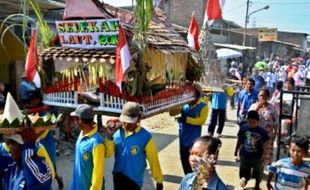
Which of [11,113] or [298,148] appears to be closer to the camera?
[11,113]

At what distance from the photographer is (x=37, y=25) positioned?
5363 mm

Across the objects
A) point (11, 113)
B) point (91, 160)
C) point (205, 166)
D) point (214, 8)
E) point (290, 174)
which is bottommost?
point (290, 174)

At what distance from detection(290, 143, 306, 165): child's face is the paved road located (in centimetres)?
219

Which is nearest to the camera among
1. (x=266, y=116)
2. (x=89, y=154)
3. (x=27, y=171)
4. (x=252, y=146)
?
(x=27, y=171)

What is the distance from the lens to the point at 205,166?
239cm

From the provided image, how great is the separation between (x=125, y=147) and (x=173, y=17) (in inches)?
1171

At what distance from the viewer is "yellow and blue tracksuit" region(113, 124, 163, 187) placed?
12.3 feet

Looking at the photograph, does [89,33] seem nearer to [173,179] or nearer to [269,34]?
[173,179]

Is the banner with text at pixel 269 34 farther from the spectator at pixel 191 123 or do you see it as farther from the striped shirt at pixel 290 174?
→ the striped shirt at pixel 290 174

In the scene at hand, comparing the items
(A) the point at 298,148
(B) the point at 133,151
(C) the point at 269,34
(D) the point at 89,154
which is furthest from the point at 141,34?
(C) the point at 269,34

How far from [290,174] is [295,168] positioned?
83 mm

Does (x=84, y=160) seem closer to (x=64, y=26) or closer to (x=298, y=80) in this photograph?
(x=64, y=26)

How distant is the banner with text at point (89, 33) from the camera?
14.9ft

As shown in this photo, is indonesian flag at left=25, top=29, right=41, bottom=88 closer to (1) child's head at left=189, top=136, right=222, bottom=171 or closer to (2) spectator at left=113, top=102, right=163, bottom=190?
(2) spectator at left=113, top=102, right=163, bottom=190
